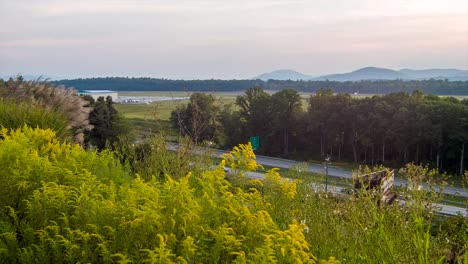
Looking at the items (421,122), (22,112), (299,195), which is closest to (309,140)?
(421,122)

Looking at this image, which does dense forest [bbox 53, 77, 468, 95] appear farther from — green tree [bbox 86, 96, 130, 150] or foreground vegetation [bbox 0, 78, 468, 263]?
foreground vegetation [bbox 0, 78, 468, 263]

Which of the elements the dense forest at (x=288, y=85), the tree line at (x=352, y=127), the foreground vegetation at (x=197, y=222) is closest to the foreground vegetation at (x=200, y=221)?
the foreground vegetation at (x=197, y=222)

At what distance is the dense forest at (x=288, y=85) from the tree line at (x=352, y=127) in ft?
47.7

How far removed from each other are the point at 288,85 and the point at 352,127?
5185 cm

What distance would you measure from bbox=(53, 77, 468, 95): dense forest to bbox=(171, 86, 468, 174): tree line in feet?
47.7

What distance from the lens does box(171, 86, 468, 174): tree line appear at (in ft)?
95.6

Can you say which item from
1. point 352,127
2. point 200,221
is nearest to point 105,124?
point 352,127

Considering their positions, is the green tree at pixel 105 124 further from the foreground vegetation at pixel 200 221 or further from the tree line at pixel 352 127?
the foreground vegetation at pixel 200 221

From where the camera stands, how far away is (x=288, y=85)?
278 feet

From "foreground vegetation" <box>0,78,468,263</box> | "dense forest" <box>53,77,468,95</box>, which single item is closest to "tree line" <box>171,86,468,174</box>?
"dense forest" <box>53,77,468,95</box>

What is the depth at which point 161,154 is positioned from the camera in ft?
24.0

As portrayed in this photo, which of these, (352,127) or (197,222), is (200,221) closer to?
(197,222)

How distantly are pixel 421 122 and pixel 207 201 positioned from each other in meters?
28.1

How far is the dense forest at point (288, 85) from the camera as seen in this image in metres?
71.6
